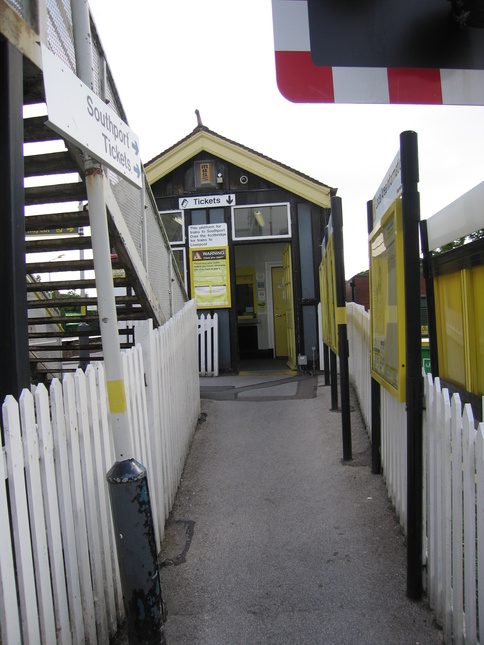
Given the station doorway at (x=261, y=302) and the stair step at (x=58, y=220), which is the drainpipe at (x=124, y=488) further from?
the station doorway at (x=261, y=302)

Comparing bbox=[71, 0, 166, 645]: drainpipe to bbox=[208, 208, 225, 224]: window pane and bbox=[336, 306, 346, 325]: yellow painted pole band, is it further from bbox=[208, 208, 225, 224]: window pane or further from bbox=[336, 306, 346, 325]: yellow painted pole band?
bbox=[208, 208, 225, 224]: window pane

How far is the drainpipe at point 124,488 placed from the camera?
2.32 meters

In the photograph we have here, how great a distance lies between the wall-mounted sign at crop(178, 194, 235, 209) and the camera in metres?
10.5

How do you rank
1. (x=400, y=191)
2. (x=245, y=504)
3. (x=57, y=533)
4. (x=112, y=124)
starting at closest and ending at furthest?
(x=57, y=533) < (x=112, y=124) < (x=400, y=191) < (x=245, y=504)

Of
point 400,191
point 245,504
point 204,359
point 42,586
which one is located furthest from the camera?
point 204,359

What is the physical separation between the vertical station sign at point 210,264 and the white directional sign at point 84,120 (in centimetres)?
772

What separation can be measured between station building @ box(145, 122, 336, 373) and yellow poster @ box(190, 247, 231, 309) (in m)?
0.02

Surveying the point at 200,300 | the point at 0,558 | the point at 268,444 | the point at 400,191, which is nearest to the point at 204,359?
the point at 200,300

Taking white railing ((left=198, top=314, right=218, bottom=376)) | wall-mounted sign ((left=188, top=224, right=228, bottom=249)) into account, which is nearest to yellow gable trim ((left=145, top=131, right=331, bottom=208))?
wall-mounted sign ((left=188, top=224, right=228, bottom=249))

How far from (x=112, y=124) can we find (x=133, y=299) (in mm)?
2832

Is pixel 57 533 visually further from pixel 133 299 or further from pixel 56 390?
pixel 133 299

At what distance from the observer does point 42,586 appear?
2.10 m

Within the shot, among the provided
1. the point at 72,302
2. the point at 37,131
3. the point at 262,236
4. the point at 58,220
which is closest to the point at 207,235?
the point at 262,236

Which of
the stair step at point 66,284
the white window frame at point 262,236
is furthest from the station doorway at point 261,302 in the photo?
the stair step at point 66,284
